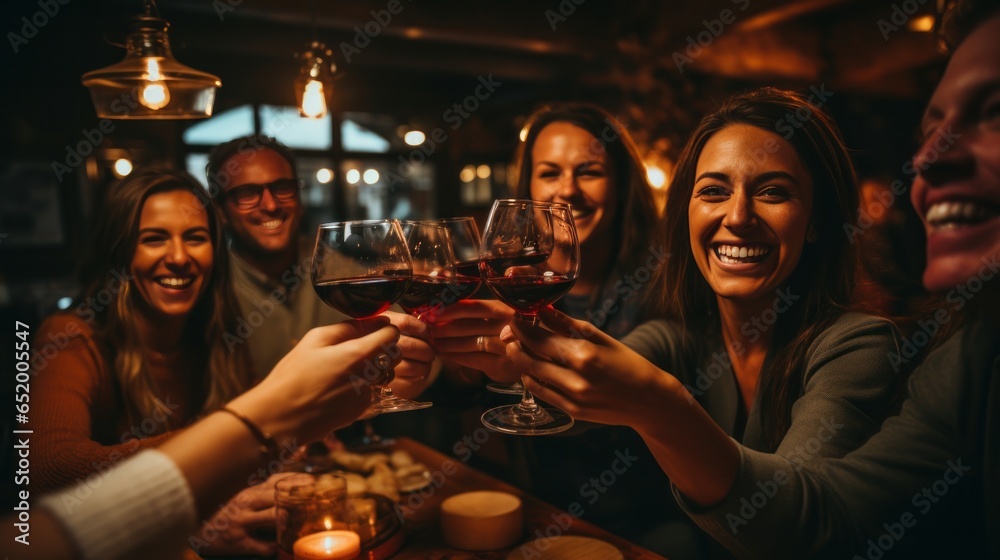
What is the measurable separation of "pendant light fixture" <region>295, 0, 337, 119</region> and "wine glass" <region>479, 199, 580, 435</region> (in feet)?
3.77

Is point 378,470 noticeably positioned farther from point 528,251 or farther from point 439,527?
point 528,251

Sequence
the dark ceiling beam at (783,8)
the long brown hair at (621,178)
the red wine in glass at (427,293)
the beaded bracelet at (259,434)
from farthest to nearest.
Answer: the dark ceiling beam at (783,8) → the long brown hair at (621,178) → the red wine in glass at (427,293) → the beaded bracelet at (259,434)

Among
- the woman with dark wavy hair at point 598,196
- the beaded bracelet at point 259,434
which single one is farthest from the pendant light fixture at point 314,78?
the beaded bracelet at point 259,434

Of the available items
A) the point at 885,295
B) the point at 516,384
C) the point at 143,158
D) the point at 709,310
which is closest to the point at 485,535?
the point at 516,384

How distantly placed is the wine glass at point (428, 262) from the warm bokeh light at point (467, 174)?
19.1 feet

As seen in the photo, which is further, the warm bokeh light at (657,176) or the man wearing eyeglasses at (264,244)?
the warm bokeh light at (657,176)

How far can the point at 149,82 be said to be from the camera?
1639mm

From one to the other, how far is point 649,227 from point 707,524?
1.29 m

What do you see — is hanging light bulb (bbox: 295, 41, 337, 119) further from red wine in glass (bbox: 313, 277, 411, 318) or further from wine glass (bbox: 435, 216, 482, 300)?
red wine in glass (bbox: 313, 277, 411, 318)

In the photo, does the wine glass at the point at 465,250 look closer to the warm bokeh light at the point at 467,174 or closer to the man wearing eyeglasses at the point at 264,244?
the man wearing eyeglasses at the point at 264,244

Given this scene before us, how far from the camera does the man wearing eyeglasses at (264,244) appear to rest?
2141 mm

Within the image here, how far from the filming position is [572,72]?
6.20 metres

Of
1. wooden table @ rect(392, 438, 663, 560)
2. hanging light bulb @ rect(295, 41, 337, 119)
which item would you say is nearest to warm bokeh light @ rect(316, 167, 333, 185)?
hanging light bulb @ rect(295, 41, 337, 119)

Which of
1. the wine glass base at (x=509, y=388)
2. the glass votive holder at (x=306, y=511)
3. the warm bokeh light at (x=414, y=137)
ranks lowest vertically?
the glass votive holder at (x=306, y=511)
